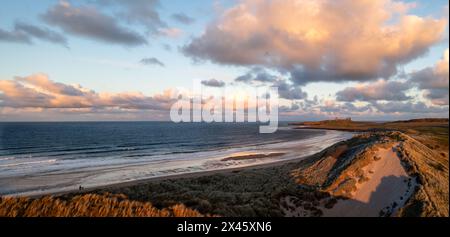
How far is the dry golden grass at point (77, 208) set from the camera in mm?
8547

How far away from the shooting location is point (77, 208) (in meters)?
9.05

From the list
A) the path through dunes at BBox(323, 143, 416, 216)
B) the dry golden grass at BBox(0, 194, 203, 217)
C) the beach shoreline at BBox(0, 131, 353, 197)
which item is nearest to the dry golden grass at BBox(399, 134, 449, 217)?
the path through dunes at BBox(323, 143, 416, 216)

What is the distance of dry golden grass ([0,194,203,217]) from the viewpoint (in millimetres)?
8547

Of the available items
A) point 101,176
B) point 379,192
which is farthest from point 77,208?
point 101,176

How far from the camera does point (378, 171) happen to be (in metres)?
15.8

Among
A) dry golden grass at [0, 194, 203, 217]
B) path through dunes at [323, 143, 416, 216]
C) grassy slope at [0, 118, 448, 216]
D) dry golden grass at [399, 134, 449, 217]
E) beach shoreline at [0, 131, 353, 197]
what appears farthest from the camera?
beach shoreline at [0, 131, 353, 197]

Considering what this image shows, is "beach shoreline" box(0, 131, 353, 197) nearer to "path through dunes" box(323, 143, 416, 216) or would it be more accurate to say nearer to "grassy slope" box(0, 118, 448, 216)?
"grassy slope" box(0, 118, 448, 216)

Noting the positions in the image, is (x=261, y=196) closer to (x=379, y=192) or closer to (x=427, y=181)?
(x=379, y=192)

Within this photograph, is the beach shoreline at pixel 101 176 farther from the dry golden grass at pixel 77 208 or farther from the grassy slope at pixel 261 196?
the dry golden grass at pixel 77 208

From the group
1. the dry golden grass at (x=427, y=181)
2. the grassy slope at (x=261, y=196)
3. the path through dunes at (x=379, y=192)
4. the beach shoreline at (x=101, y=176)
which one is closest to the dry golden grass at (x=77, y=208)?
the grassy slope at (x=261, y=196)
